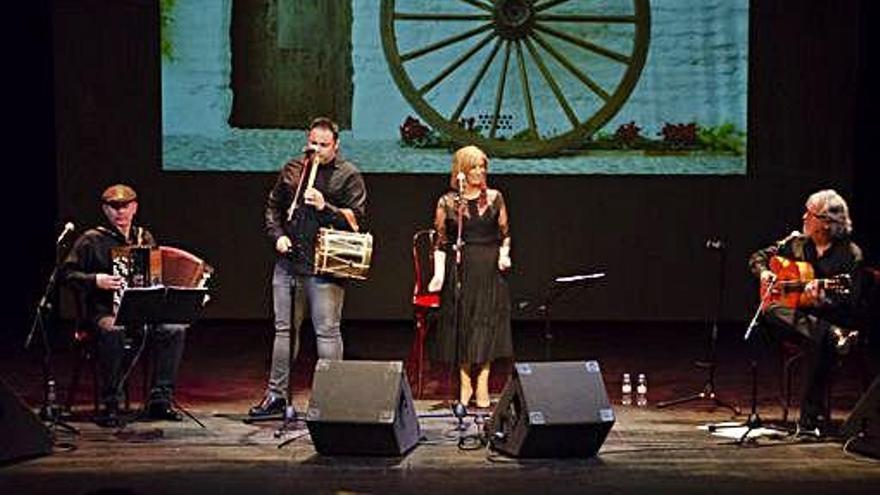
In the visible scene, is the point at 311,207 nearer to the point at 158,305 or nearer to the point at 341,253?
the point at 341,253

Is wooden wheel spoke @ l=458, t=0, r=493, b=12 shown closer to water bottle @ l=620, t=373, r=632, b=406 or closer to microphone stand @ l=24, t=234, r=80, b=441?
water bottle @ l=620, t=373, r=632, b=406

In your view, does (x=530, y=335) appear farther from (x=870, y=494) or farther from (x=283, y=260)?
(x=870, y=494)

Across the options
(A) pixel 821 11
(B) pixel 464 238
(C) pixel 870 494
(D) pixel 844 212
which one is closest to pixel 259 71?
(B) pixel 464 238

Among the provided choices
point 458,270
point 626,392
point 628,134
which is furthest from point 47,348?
point 628,134

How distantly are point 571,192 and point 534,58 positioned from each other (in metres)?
1.06

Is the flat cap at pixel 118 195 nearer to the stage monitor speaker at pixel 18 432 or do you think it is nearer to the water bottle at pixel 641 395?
the stage monitor speaker at pixel 18 432

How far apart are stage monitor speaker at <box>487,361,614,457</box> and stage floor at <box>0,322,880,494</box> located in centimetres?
7

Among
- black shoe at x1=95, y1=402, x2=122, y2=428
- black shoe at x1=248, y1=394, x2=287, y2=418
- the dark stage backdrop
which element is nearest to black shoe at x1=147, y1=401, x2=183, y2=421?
black shoe at x1=95, y1=402, x2=122, y2=428

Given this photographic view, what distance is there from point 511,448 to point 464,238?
4.99 ft

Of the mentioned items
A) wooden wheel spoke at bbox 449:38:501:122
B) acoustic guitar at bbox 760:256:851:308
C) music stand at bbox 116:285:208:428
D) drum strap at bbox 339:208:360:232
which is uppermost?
wooden wheel spoke at bbox 449:38:501:122

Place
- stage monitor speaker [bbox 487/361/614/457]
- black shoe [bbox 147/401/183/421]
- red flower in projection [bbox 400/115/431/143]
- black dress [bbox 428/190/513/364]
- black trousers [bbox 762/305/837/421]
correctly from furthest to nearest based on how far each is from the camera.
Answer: red flower in projection [bbox 400/115/431/143] < black dress [bbox 428/190/513/364] < black shoe [bbox 147/401/183/421] < black trousers [bbox 762/305/837/421] < stage monitor speaker [bbox 487/361/614/457]

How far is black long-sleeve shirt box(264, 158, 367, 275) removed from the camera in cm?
707

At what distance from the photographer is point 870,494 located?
5742 mm

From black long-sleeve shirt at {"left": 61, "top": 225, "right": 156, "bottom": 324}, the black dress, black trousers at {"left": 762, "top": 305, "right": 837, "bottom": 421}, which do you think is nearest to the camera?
black trousers at {"left": 762, "top": 305, "right": 837, "bottom": 421}
